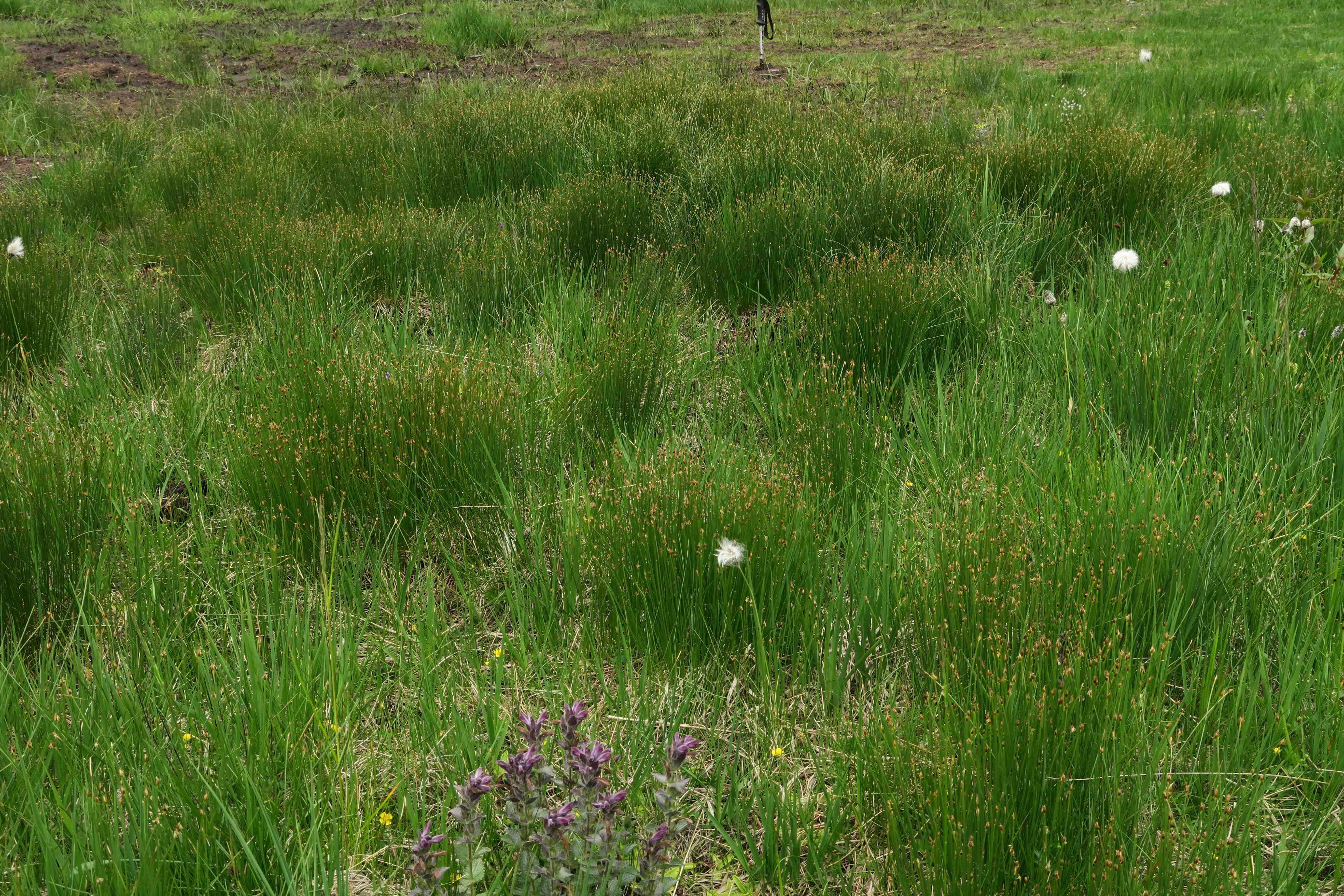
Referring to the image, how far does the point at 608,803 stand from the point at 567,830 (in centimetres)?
13

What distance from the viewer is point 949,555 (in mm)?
2082

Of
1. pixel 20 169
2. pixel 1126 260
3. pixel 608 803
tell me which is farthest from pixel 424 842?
pixel 20 169

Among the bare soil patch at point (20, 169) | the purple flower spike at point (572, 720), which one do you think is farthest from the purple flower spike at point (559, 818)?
the bare soil patch at point (20, 169)

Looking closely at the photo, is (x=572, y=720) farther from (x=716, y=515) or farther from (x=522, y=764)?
(x=716, y=515)

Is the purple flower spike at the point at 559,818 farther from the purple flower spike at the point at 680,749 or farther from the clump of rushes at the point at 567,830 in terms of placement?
the purple flower spike at the point at 680,749

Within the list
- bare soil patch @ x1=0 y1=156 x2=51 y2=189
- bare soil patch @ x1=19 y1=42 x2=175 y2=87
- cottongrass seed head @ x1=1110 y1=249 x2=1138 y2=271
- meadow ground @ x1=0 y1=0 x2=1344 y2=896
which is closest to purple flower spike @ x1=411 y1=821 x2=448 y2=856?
meadow ground @ x1=0 y1=0 x2=1344 y2=896

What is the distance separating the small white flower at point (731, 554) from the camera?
7.12ft

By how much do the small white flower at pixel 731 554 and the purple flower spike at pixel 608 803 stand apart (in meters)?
0.77

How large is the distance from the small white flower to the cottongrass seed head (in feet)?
7.08

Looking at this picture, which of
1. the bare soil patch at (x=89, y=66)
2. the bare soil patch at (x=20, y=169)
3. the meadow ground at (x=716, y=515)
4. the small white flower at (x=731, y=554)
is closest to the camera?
the meadow ground at (x=716, y=515)

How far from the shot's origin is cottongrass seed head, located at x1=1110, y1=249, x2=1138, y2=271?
3455 mm

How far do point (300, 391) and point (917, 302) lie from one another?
7.04 feet

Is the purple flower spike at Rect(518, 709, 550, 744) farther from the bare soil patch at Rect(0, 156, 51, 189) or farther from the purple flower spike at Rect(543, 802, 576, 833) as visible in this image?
the bare soil patch at Rect(0, 156, 51, 189)

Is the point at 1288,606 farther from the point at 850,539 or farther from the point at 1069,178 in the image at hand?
the point at 1069,178
